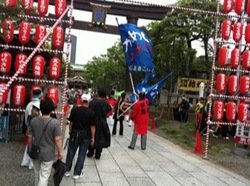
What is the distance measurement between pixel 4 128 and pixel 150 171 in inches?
198

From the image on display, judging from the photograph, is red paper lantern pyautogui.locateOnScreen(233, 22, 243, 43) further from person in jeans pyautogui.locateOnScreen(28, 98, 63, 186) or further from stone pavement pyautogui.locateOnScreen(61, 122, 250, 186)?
person in jeans pyautogui.locateOnScreen(28, 98, 63, 186)

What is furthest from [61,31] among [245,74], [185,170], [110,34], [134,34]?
[110,34]

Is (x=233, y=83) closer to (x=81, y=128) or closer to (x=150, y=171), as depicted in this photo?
(x=150, y=171)

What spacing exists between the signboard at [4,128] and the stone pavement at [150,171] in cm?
315

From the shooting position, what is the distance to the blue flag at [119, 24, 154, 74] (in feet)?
37.0

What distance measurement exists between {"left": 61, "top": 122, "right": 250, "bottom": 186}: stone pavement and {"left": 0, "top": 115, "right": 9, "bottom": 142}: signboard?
10.3ft

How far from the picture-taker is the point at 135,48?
37.1 ft

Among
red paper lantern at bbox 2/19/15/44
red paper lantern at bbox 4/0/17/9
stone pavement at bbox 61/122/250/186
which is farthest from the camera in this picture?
red paper lantern at bbox 2/19/15/44

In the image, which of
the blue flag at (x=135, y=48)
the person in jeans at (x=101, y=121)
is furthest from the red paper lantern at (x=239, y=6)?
the person in jeans at (x=101, y=121)

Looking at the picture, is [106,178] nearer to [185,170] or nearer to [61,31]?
[185,170]

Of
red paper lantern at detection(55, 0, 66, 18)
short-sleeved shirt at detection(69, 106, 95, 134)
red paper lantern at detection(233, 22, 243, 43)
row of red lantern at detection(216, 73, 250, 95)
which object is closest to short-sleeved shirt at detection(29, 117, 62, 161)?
short-sleeved shirt at detection(69, 106, 95, 134)

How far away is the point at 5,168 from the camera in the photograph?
6.93m

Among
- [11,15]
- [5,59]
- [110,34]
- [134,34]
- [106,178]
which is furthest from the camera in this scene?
[110,34]

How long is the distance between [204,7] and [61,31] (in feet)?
47.4
